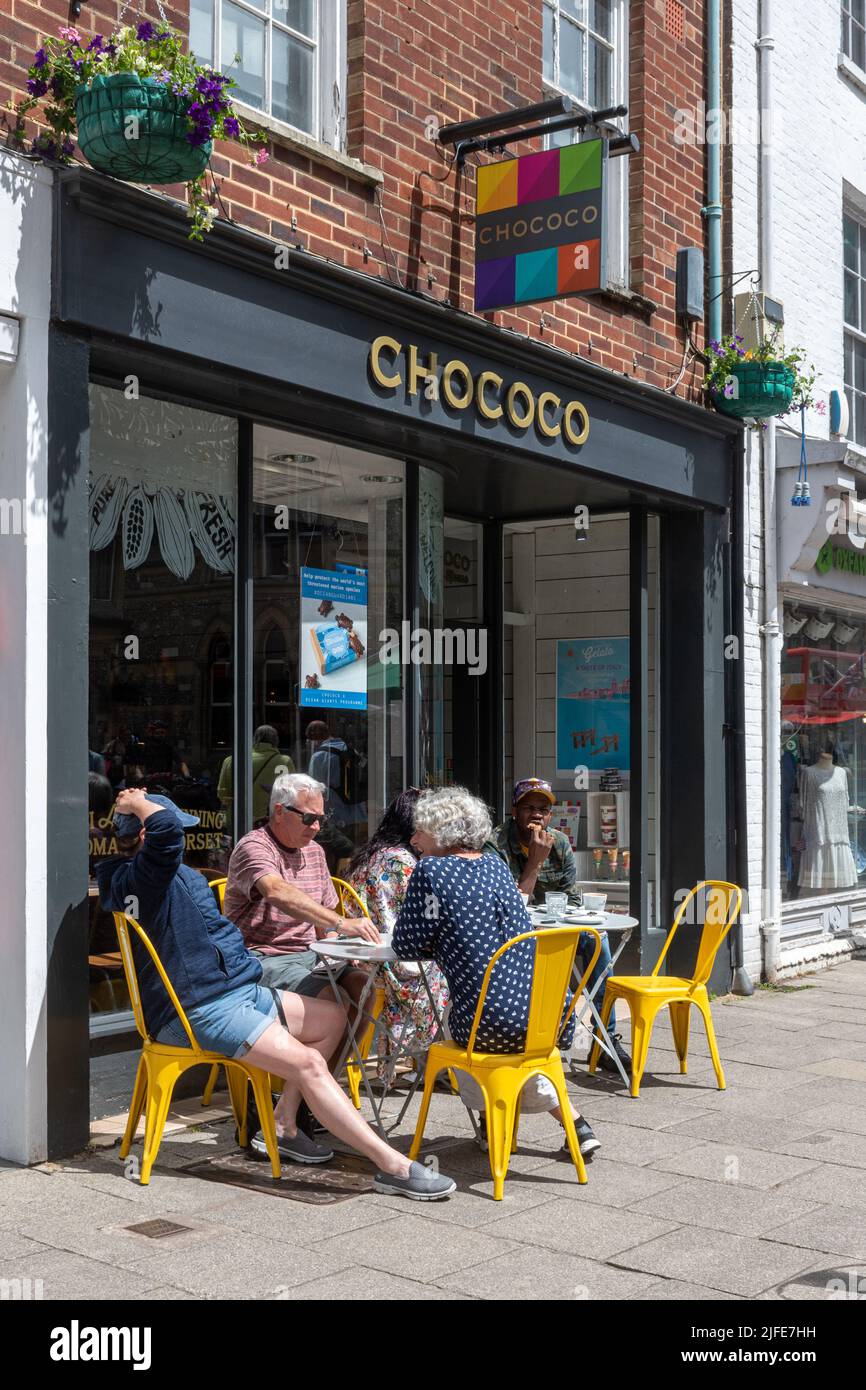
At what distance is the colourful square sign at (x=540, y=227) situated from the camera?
6754 millimetres

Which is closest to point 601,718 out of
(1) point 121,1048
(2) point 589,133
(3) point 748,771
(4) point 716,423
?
(3) point 748,771

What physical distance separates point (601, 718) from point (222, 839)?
12.7ft

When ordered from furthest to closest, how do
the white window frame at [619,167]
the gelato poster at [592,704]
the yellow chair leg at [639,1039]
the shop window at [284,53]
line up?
the gelato poster at [592,704] → the white window frame at [619,167] → the yellow chair leg at [639,1039] → the shop window at [284,53]

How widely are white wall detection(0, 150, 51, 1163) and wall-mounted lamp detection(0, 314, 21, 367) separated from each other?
0.03 m

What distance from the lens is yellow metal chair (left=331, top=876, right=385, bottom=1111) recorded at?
568 cm

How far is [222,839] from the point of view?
647cm

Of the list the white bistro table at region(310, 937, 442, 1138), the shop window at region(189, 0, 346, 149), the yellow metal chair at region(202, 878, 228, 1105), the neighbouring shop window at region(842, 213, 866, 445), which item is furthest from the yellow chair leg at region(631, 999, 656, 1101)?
the neighbouring shop window at region(842, 213, 866, 445)

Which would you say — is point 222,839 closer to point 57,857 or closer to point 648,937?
point 57,857

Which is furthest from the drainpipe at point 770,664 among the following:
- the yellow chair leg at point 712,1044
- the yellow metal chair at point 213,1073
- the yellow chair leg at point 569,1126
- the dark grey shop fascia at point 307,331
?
the yellow chair leg at point 569,1126

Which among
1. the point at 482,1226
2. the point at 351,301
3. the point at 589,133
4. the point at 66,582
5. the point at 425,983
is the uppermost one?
the point at 589,133

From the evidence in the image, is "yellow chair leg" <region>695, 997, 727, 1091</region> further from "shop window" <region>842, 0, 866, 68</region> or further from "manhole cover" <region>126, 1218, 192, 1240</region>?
"shop window" <region>842, 0, 866, 68</region>

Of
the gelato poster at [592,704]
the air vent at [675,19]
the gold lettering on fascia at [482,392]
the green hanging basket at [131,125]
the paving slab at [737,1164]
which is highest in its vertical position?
the air vent at [675,19]

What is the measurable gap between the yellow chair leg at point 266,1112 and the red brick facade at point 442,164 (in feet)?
11.2

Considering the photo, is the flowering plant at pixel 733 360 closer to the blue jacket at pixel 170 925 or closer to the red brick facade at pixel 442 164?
the red brick facade at pixel 442 164
